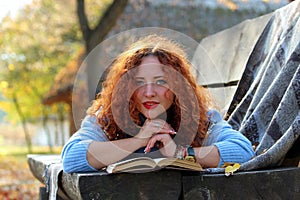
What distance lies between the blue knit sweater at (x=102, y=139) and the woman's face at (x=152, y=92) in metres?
0.28

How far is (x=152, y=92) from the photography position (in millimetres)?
2838

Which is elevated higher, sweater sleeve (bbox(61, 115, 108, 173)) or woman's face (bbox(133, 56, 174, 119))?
woman's face (bbox(133, 56, 174, 119))

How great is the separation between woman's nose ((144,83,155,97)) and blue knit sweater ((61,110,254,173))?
1.12 ft

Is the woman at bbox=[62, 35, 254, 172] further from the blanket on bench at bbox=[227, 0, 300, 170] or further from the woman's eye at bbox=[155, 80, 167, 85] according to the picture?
the blanket on bench at bbox=[227, 0, 300, 170]

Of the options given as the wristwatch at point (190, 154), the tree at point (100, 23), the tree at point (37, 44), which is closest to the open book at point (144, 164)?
the wristwatch at point (190, 154)

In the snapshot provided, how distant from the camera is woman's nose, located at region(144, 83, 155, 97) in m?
2.83

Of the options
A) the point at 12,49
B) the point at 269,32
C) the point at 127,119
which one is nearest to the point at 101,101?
the point at 127,119

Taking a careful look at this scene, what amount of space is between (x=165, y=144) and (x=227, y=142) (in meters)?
0.36

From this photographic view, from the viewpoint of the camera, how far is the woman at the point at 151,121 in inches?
109

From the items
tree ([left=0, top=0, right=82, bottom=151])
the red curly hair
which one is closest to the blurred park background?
tree ([left=0, top=0, right=82, bottom=151])

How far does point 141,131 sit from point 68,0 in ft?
32.1

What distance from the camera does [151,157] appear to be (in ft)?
9.09

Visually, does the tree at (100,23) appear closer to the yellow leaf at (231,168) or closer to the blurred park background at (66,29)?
the blurred park background at (66,29)

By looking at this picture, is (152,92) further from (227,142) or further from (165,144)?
(227,142)
